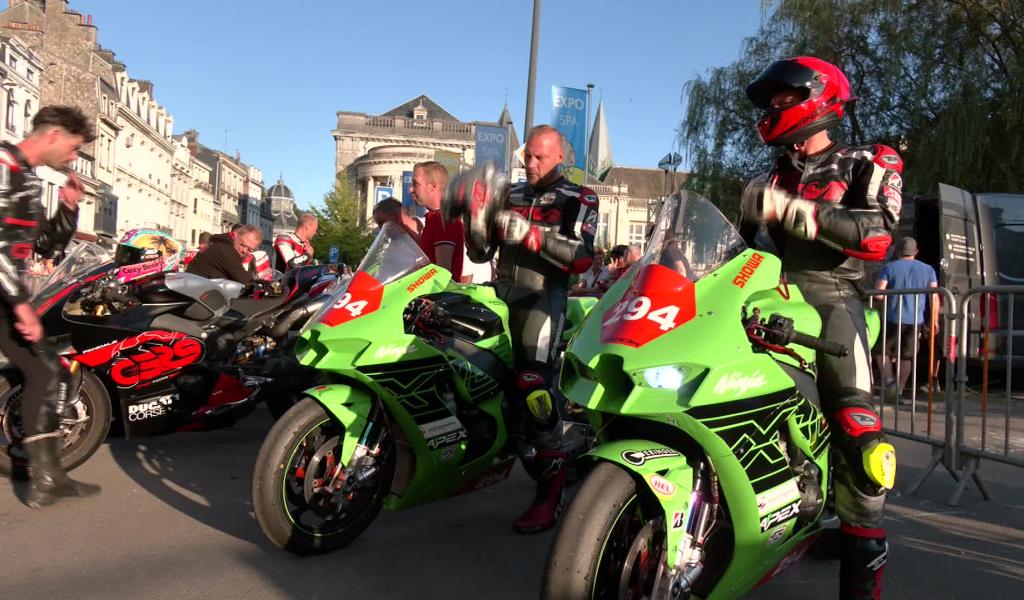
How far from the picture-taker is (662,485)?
2.30 metres

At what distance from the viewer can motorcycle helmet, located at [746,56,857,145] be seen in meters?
2.90

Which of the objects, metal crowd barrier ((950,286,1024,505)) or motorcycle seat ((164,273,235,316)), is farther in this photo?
motorcycle seat ((164,273,235,316))

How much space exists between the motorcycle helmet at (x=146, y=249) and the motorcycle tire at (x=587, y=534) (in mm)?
4236

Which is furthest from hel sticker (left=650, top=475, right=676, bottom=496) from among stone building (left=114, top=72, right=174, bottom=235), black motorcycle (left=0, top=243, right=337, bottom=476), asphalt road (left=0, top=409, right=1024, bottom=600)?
stone building (left=114, top=72, right=174, bottom=235)

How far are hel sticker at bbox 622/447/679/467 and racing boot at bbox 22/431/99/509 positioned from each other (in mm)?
3305

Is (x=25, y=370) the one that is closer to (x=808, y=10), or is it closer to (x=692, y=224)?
(x=692, y=224)

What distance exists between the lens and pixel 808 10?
1998cm

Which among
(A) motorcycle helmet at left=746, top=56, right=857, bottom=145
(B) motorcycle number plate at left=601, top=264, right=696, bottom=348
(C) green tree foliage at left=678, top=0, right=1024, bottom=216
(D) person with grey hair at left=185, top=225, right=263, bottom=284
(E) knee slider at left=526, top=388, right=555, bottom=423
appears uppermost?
(C) green tree foliage at left=678, top=0, right=1024, bottom=216

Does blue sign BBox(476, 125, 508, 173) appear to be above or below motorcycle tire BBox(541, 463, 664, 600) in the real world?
above

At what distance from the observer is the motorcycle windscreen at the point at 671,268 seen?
→ 8.00ft

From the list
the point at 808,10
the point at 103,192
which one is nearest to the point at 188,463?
Answer: the point at 808,10

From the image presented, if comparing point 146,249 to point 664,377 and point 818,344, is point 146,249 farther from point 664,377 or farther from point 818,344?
point 818,344

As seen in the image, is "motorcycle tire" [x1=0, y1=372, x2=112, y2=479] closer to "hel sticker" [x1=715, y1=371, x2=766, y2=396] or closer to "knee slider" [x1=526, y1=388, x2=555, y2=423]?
"knee slider" [x1=526, y1=388, x2=555, y2=423]

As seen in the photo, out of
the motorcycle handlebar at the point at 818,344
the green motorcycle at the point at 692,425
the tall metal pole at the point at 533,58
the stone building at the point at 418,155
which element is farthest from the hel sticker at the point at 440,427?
the stone building at the point at 418,155
